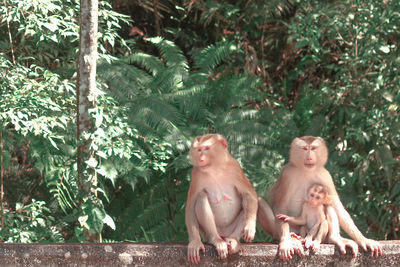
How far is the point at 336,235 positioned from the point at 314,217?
22cm

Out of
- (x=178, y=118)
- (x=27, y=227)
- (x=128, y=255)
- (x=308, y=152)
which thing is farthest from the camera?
(x=178, y=118)

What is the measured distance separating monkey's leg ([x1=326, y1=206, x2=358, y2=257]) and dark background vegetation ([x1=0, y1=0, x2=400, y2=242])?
6.11 ft

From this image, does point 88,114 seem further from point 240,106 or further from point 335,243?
point 240,106

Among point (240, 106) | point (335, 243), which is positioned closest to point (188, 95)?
point (240, 106)

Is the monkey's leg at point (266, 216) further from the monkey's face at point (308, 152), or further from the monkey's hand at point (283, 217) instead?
the monkey's face at point (308, 152)

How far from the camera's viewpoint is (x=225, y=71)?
28.1ft

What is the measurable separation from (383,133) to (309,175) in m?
2.46

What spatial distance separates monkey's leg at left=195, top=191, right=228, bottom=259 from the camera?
403cm

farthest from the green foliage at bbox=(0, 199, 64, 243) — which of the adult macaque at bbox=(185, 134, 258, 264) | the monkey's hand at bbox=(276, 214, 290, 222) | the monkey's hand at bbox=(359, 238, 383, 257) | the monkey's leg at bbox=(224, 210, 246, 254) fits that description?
the monkey's hand at bbox=(359, 238, 383, 257)

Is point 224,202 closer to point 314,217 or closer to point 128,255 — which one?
point 314,217

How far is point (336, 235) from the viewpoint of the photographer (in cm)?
414

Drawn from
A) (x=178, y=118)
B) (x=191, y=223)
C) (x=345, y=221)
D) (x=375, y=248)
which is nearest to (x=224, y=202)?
(x=191, y=223)

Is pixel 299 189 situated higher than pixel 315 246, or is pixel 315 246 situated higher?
pixel 299 189

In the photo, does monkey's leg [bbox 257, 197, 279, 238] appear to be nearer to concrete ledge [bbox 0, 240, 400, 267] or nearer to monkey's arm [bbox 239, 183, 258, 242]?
monkey's arm [bbox 239, 183, 258, 242]
